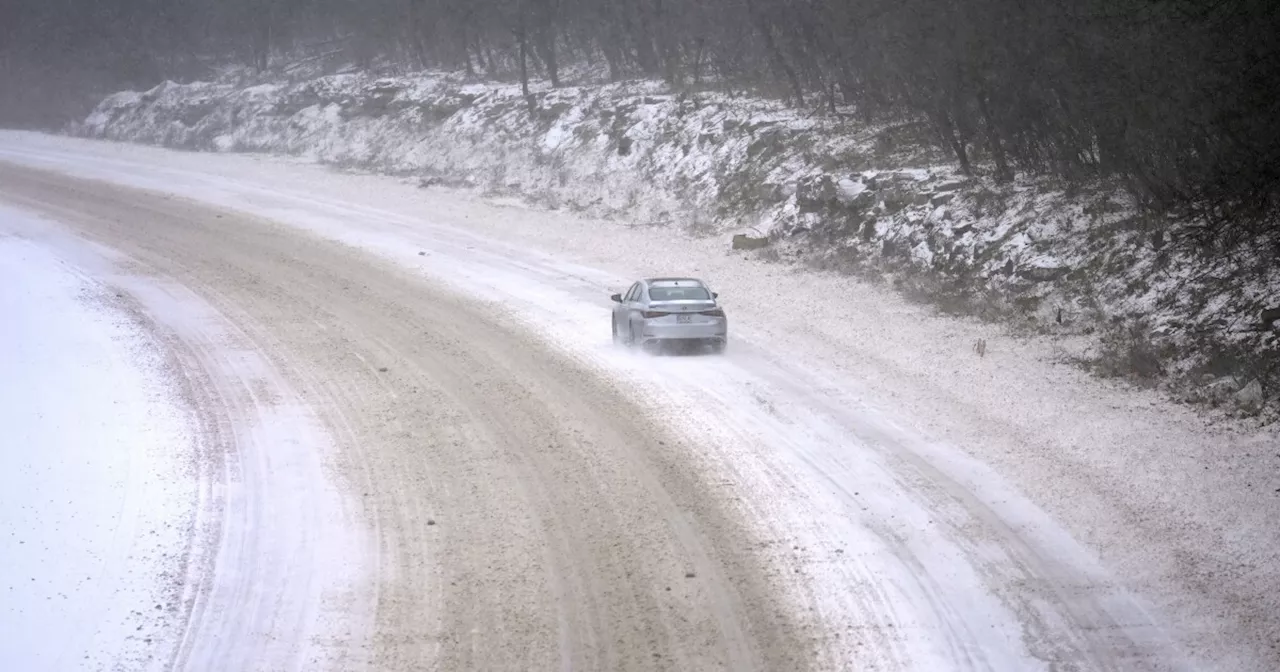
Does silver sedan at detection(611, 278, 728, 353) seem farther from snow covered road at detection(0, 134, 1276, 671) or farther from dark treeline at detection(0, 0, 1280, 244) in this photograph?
dark treeline at detection(0, 0, 1280, 244)

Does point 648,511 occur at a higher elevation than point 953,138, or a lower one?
lower

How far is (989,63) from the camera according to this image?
885 inches

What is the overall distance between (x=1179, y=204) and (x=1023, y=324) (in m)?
3.23

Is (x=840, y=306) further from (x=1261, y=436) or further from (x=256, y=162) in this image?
(x=256, y=162)

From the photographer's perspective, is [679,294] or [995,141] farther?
[995,141]

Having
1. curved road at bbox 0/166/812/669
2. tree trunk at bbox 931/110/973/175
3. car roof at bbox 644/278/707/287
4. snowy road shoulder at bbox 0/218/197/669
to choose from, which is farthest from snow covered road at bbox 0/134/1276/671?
tree trunk at bbox 931/110/973/175

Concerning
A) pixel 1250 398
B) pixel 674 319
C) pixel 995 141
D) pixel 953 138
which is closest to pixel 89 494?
pixel 674 319

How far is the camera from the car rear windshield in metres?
18.9

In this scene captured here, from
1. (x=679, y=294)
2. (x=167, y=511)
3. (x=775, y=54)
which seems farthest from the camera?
(x=775, y=54)

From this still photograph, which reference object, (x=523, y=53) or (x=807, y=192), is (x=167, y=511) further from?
(x=523, y=53)

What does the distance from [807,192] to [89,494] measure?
18141 mm

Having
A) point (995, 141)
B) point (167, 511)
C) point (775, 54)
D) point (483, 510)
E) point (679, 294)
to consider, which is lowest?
point (167, 511)

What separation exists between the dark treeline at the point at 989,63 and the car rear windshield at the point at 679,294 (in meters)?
7.64

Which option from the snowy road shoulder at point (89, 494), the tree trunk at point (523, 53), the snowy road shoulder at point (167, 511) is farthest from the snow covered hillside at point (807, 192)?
the snowy road shoulder at point (89, 494)
